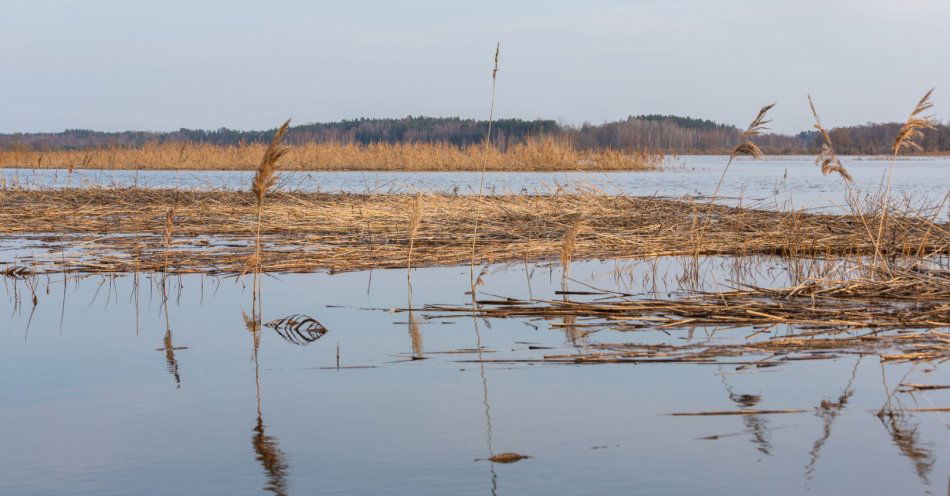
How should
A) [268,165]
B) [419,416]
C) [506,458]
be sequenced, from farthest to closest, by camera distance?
[268,165] → [419,416] → [506,458]

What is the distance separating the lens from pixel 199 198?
627 inches

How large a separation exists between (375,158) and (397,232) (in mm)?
27474

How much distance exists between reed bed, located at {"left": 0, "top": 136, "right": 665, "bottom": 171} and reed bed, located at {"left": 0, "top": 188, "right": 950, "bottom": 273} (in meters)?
19.5

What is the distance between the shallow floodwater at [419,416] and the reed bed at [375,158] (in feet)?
95.5

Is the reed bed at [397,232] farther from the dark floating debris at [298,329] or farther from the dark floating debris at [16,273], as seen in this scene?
the dark floating debris at [298,329]

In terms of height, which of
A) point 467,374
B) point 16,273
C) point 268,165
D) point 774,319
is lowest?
point 16,273

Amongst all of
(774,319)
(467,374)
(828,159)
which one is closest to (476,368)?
(467,374)

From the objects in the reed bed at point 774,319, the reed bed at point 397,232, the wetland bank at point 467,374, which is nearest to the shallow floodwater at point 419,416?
the wetland bank at point 467,374

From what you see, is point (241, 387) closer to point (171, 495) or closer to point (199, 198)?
point (171, 495)

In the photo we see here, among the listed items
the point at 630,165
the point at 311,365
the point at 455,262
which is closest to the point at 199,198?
the point at 455,262

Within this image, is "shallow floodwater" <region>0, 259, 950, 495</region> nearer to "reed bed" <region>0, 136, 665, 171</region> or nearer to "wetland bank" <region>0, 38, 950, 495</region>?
"wetland bank" <region>0, 38, 950, 495</region>

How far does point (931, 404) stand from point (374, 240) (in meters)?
A: 7.14

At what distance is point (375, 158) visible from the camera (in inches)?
1507

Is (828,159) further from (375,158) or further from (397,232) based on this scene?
(375,158)
